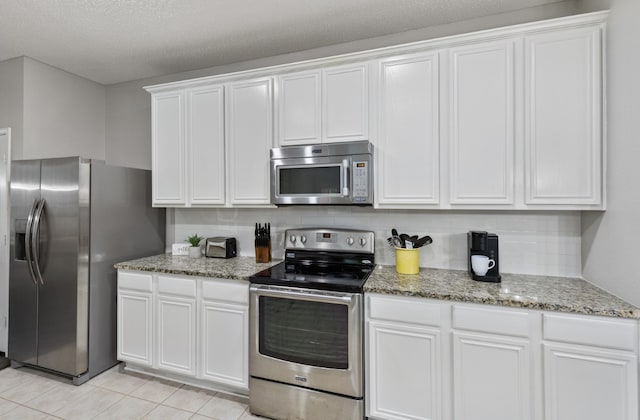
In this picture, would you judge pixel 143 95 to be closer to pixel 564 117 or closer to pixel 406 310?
pixel 406 310

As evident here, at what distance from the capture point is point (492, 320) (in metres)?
1.67

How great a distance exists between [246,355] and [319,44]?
99.3 inches

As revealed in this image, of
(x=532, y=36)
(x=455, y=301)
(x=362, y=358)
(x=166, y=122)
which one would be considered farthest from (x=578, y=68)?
(x=166, y=122)

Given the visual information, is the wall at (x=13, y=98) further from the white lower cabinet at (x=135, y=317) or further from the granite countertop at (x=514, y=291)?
the granite countertop at (x=514, y=291)

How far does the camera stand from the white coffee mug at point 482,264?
1.97 metres

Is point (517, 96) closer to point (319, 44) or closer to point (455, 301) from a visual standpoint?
point (455, 301)

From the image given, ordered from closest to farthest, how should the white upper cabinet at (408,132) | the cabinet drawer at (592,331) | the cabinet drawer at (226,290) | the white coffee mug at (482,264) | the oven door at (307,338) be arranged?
the cabinet drawer at (592,331) < the oven door at (307,338) < the white coffee mug at (482,264) < the white upper cabinet at (408,132) < the cabinet drawer at (226,290)

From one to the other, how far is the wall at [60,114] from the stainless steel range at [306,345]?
8.45 feet

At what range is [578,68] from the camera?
1.80 metres

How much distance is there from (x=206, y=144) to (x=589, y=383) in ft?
9.49

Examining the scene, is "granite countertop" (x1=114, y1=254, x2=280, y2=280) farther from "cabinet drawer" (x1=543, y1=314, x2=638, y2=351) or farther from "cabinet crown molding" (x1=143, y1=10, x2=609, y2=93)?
"cabinet drawer" (x1=543, y1=314, x2=638, y2=351)

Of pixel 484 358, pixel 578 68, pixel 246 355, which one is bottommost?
pixel 246 355

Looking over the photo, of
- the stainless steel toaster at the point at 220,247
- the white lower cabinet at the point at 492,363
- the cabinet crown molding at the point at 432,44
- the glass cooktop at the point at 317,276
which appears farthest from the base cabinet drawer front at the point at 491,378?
the stainless steel toaster at the point at 220,247

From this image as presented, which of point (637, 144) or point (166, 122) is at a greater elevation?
point (166, 122)
